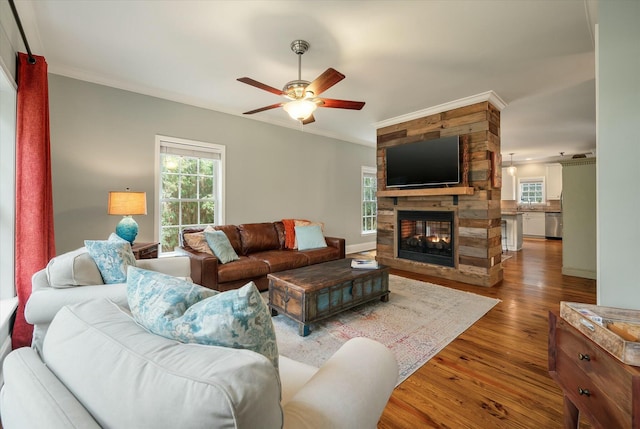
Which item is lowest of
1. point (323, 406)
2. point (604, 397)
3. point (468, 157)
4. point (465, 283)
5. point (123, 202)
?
point (465, 283)

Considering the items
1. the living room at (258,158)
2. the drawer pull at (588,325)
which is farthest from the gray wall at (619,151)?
the drawer pull at (588,325)

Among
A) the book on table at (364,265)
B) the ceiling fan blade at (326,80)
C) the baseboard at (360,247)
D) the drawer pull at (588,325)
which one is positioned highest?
the ceiling fan blade at (326,80)

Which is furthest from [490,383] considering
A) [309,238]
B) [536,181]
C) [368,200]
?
[536,181]

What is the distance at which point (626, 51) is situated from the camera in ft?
4.97

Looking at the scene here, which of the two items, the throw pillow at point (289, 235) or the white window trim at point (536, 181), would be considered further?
the white window trim at point (536, 181)

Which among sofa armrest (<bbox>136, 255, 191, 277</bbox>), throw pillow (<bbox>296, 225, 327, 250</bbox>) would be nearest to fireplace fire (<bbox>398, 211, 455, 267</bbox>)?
throw pillow (<bbox>296, 225, 327, 250</bbox>)

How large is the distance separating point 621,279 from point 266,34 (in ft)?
10.1

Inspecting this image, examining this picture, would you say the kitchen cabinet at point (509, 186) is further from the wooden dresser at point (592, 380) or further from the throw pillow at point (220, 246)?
the wooden dresser at point (592, 380)

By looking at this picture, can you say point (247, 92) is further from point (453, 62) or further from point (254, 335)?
point (254, 335)

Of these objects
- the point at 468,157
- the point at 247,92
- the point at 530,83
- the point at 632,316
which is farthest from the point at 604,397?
the point at 247,92

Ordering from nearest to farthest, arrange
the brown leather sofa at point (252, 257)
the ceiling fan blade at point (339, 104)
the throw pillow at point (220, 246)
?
the ceiling fan blade at point (339, 104)
the brown leather sofa at point (252, 257)
the throw pillow at point (220, 246)

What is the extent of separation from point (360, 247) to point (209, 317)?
5.95m

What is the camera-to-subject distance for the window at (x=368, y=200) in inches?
267

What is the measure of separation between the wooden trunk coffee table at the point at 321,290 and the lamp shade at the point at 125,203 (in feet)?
5.51
